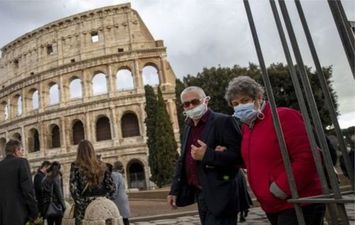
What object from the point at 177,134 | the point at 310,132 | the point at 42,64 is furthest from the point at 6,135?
the point at 310,132

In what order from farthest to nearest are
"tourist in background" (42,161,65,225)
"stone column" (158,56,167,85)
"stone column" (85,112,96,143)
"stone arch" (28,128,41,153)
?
"stone arch" (28,128,41,153) < "stone column" (158,56,167,85) < "stone column" (85,112,96,143) < "tourist in background" (42,161,65,225)

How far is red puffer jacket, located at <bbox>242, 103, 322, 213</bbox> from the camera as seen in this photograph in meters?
2.33

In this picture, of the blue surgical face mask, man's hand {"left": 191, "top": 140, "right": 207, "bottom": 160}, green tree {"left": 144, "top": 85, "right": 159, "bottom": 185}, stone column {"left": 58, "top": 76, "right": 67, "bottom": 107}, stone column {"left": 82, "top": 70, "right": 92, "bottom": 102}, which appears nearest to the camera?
the blue surgical face mask

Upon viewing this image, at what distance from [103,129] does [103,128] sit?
96 mm

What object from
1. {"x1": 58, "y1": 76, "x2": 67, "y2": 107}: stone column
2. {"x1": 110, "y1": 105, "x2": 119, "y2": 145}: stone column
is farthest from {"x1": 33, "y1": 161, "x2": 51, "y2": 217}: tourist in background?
{"x1": 58, "y1": 76, "x2": 67, "y2": 107}: stone column

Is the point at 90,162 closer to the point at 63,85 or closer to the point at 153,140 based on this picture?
the point at 153,140

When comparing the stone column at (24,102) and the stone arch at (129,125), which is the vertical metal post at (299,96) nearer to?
the stone arch at (129,125)

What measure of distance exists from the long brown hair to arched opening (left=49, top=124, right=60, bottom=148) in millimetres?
33721

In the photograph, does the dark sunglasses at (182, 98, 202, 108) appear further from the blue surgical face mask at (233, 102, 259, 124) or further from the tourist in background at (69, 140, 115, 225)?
the tourist in background at (69, 140, 115, 225)

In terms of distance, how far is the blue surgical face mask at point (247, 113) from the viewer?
2.71 meters

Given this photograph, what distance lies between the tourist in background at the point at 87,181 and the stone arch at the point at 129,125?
2976 cm

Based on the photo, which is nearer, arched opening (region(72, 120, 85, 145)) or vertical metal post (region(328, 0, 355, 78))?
vertical metal post (region(328, 0, 355, 78))

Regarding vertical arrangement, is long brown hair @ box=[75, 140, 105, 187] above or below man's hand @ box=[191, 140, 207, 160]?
above

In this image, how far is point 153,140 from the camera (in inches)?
1115
